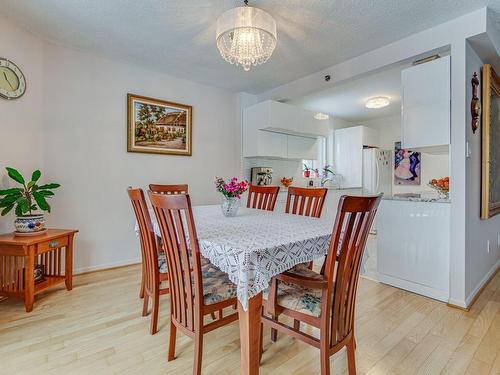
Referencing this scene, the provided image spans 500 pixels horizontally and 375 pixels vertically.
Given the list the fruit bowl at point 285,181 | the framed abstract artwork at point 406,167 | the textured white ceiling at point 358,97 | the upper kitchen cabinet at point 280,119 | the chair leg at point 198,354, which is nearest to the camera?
the chair leg at point 198,354

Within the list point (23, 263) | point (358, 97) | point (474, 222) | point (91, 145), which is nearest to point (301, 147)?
point (358, 97)

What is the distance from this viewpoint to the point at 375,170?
5008 millimetres

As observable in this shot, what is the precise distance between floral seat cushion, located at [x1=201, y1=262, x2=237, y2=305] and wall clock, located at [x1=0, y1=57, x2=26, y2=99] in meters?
2.46

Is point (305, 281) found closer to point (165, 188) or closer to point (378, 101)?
point (165, 188)

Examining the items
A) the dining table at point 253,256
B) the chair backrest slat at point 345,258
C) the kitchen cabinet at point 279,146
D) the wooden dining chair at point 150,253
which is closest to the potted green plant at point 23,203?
the wooden dining chair at point 150,253

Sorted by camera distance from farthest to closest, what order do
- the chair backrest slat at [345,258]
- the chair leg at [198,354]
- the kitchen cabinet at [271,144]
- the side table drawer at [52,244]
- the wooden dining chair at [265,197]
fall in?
the kitchen cabinet at [271,144] < the wooden dining chair at [265,197] < the side table drawer at [52,244] < the chair leg at [198,354] < the chair backrest slat at [345,258]

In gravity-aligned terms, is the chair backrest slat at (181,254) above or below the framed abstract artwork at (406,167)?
below

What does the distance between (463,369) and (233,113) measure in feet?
12.3

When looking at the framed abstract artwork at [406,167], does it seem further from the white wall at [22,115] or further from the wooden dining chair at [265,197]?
the white wall at [22,115]

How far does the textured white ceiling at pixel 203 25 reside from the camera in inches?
83.1

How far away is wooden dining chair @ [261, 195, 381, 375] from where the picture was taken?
118 cm

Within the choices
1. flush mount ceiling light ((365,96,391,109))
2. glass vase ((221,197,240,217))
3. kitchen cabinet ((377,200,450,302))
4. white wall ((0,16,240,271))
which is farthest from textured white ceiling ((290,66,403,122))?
glass vase ((221,197,240,217))

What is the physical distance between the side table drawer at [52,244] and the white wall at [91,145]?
1.60 feet

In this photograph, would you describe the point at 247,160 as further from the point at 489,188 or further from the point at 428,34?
the point at 489,188
